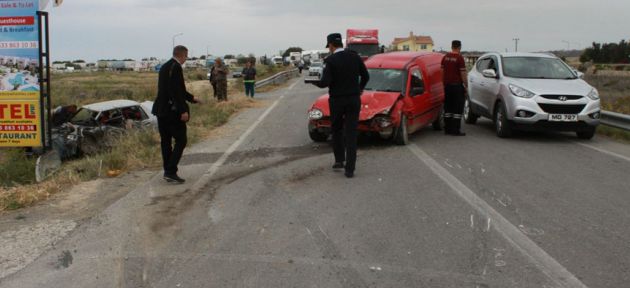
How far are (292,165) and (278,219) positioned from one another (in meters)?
2.95

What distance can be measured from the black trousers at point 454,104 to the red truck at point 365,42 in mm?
24315

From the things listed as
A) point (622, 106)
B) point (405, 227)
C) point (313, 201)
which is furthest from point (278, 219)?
point (622, 106)

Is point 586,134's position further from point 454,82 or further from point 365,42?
point 365,42

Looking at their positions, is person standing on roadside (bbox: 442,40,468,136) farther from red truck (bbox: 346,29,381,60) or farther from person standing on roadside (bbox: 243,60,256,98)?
red truck (bbox: 346,29,381,60)

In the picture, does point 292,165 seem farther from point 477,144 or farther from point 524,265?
point 524,265

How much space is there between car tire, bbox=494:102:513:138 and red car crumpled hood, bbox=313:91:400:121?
2223 millimetres

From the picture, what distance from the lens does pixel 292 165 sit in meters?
→ 8.66

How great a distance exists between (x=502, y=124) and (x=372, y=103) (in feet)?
9.24

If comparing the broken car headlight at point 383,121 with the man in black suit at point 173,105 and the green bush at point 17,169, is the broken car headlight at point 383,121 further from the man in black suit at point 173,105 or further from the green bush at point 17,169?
the green bush at point 17,169

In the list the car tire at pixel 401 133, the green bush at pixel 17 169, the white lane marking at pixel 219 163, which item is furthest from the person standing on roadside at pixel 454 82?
the green bush at pixel 17 169

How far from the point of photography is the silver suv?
34.0ft

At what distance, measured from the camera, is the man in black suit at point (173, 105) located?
7.26 metres

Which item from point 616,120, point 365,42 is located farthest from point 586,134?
point 365,42

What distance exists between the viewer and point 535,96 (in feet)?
34.4
